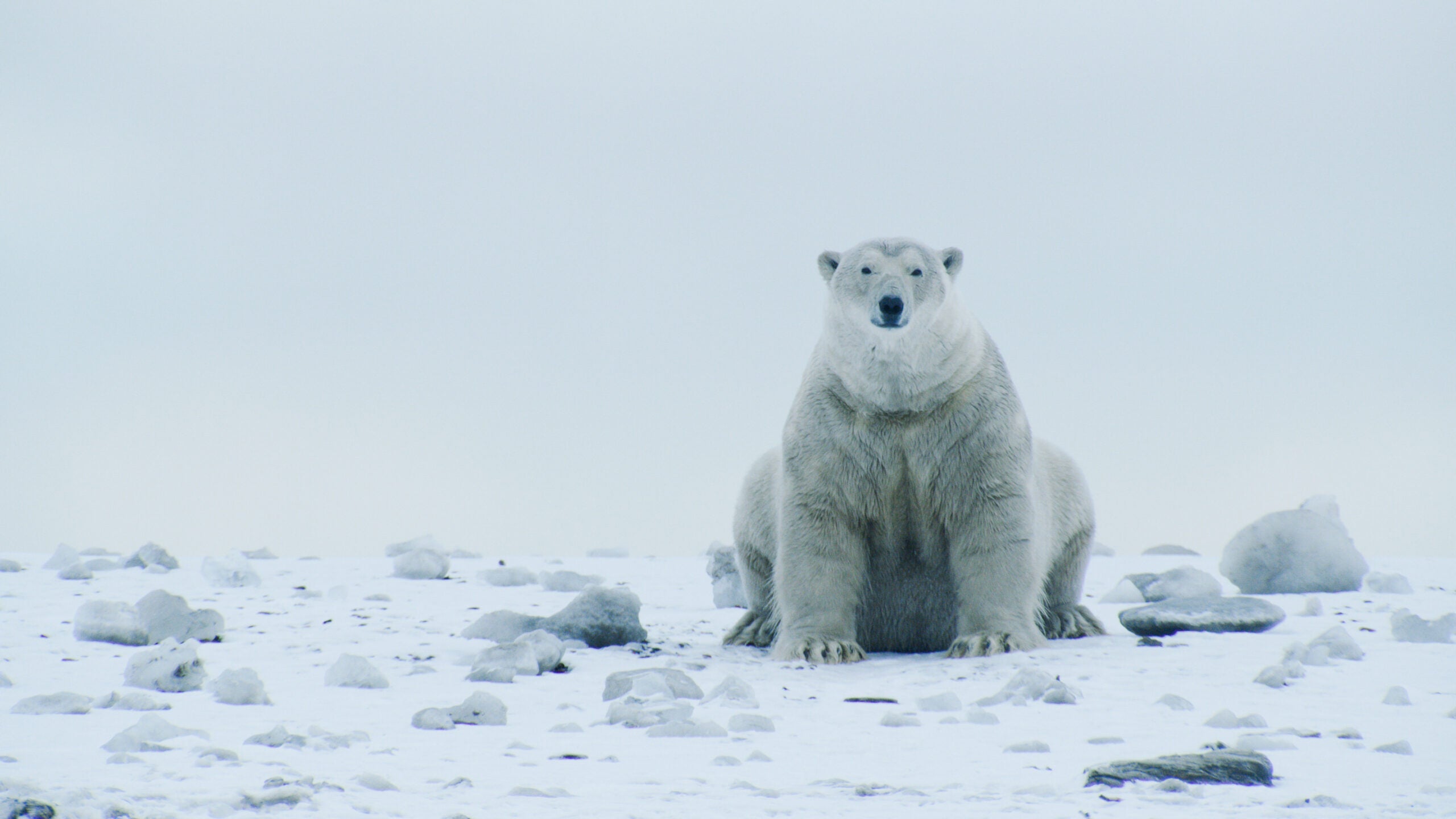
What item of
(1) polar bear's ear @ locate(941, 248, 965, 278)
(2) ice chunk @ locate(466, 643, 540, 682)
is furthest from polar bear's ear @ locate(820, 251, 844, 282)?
(2) ice chunk @ locate(466, 643, 540, 682)

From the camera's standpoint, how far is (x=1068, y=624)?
6.09m

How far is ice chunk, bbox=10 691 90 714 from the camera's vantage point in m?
3.93

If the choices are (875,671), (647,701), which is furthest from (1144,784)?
(875,671)

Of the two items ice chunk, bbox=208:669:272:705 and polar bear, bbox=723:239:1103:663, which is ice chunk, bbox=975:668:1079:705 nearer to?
polar bear, bbox=723:239:1103:663

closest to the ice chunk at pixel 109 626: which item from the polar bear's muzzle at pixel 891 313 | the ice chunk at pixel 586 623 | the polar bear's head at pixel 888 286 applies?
the ice chunk at pixel 586 623

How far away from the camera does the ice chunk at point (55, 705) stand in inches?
155

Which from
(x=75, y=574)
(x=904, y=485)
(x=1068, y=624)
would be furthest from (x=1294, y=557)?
(x=75, y=574)

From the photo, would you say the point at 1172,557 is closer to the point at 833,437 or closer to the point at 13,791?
the point at 833,437

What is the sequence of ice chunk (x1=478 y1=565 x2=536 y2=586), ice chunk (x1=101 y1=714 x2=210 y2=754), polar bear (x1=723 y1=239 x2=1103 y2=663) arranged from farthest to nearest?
ice chunk (x1=478 y1=565 x2=536 y2=586)
polar bear (x1=723 y1=239 x2=1103 y2=663)
ice chunk (x1=101 y1=714 x2=210 y2=754)

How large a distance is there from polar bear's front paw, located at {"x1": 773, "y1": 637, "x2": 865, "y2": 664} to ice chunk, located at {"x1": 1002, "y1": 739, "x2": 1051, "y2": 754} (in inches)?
70.2

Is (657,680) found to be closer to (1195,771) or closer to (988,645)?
(988,645)

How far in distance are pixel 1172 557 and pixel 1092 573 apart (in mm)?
1404

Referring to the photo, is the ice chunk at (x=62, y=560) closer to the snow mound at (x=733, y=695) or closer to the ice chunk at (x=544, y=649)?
the ice chunk at (x=544, y=649)

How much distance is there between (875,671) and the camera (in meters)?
4.93
